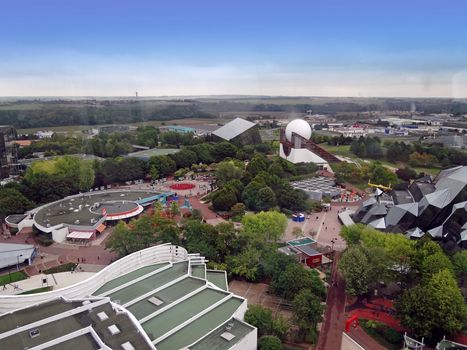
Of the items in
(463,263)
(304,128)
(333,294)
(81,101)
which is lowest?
(333,294)

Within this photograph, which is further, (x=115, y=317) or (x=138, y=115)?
(x=138, y=115)

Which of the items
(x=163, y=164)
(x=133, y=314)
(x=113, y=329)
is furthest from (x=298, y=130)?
(x=113, y=329)

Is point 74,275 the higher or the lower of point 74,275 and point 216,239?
the lower

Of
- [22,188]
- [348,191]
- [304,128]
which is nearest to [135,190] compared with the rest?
[22,188]

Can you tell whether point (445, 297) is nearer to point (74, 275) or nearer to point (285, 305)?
point (285, 305)

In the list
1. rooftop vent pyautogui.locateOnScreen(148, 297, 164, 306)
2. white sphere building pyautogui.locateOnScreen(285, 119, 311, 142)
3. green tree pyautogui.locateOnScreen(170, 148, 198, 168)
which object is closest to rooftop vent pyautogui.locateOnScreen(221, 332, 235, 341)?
rooftop vent pyautogui.locateOnScreen(148, 297, 164, 306)

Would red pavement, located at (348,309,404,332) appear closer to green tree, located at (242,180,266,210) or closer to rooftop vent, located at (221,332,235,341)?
rooftop vent, located at (221,332,235,341)

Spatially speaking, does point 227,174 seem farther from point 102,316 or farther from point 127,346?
point 127,346
